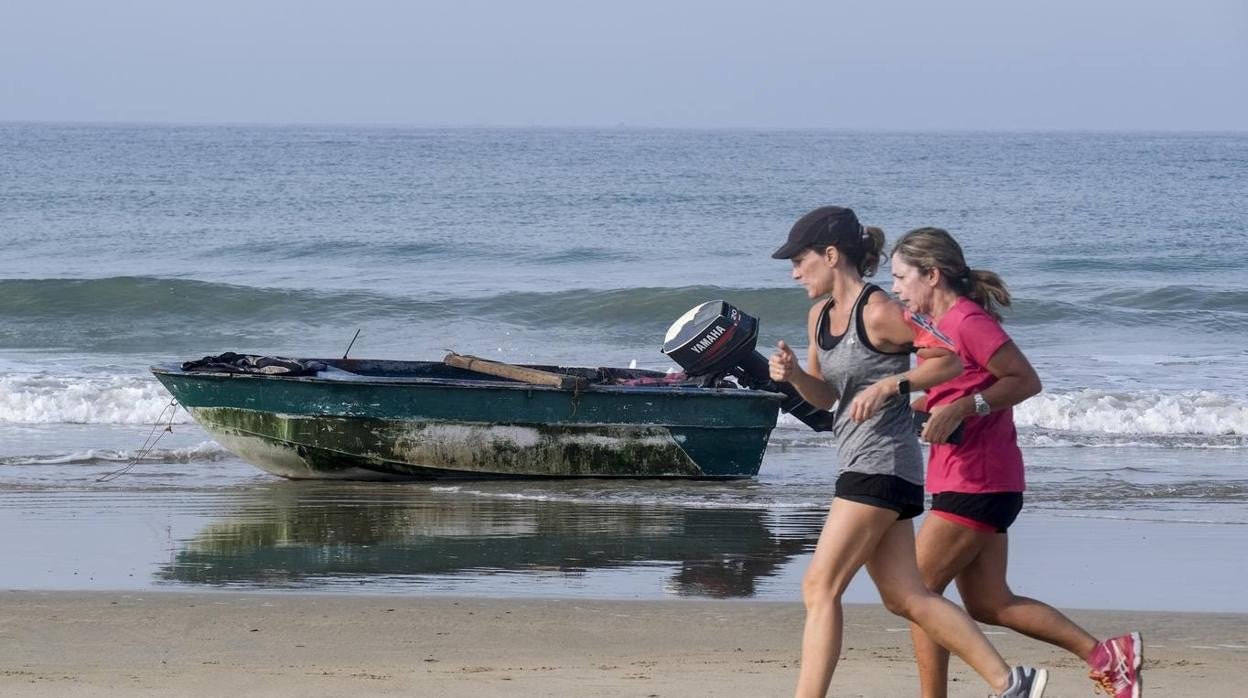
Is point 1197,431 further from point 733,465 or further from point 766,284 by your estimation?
point 766,284

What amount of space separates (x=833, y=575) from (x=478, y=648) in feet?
6.42

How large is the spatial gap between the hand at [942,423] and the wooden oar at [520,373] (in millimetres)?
5680

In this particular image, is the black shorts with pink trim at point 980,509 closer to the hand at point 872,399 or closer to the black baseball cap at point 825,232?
the hand at point 872,399

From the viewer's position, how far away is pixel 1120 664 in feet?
13.4

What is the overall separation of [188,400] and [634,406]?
2.86 m

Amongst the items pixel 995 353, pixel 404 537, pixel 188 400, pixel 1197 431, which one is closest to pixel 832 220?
pixel 995 353

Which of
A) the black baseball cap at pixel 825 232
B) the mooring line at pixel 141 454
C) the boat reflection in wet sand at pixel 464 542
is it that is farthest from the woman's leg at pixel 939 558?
the mooring line at pixel 141 454

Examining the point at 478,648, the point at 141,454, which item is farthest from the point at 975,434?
the point at 141,454

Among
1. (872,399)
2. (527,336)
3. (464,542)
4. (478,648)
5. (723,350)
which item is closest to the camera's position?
(872,399)

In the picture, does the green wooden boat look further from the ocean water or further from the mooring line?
the mooring line

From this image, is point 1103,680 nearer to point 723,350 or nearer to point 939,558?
point 939,558

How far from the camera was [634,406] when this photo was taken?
9.70 metres

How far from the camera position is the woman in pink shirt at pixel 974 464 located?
408 cm

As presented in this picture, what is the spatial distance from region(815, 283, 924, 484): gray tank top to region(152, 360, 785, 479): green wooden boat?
18.1 ft
